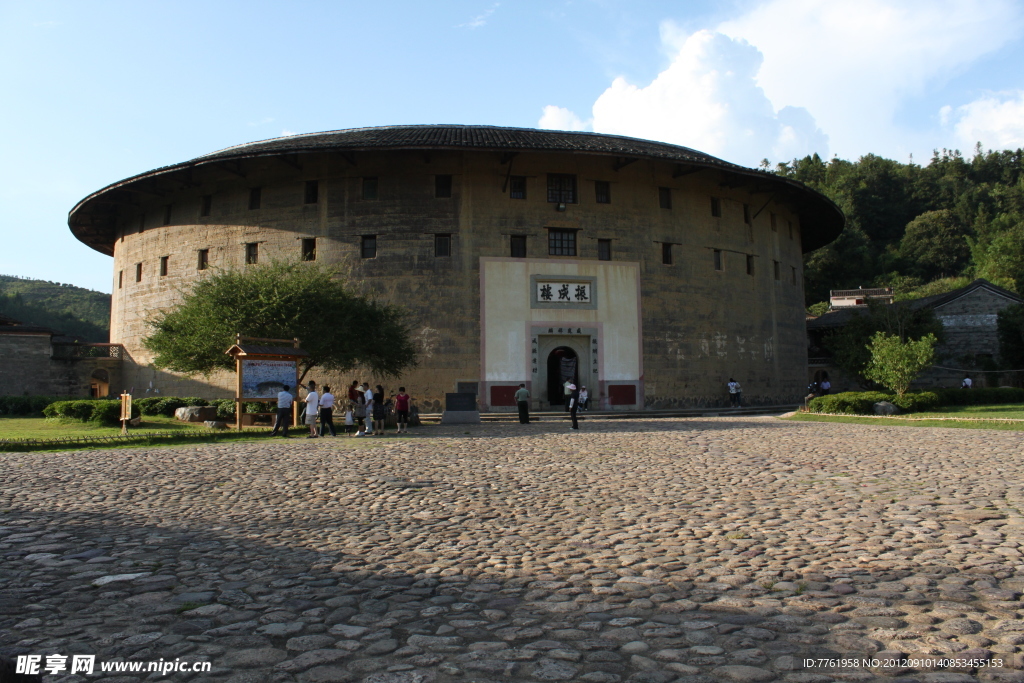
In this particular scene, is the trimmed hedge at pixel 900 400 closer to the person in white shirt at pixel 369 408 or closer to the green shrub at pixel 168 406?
the person in white shirt at pixel 369 408

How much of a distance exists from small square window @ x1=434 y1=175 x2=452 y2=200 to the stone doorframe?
576 centimetres

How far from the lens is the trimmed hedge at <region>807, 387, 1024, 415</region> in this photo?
19891mm

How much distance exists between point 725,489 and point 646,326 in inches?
729

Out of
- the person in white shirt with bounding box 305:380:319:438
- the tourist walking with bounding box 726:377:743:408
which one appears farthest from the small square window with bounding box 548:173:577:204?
the person in white shirt with bounding box 305:380:319:438

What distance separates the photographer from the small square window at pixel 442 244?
24500 millimetres

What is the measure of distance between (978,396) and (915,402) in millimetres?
4369

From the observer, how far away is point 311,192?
25359mm

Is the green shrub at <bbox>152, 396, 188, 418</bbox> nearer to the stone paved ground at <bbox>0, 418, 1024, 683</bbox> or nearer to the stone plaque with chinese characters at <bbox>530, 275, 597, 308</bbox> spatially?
the stone paved ground at <bbox>0, 418, 1024, 683</bbox>

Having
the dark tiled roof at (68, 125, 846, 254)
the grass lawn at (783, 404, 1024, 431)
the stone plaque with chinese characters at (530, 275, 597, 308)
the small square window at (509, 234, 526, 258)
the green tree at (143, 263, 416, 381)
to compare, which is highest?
the dark tiled roof at (68, 125, 846, 254)

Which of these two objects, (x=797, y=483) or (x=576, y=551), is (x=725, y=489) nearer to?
(x=797, y=483)

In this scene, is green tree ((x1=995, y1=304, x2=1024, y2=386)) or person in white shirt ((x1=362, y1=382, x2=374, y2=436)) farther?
green tree ((x1=995, y1=304, x2=1024, y2=386))

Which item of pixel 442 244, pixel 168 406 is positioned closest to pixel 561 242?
pixel 442 244

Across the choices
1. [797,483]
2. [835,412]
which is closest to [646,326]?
[835,412]

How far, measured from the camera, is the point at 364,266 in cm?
2442
